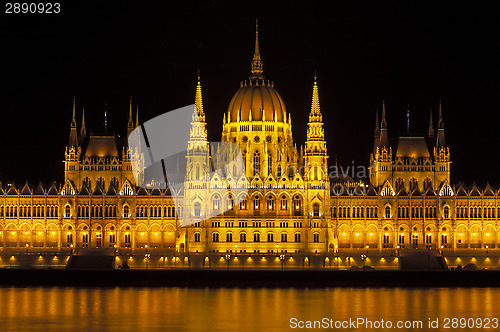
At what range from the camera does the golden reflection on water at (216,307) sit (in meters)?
128

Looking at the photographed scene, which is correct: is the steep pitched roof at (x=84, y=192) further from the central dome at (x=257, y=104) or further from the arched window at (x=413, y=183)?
the arched window at (x=413, y=183)

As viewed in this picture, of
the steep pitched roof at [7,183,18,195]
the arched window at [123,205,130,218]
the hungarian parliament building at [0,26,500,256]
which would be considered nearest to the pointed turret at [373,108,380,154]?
the hungarian parliament building at [0,26,500,256]

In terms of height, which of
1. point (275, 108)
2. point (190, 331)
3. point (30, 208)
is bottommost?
point (190, 331)

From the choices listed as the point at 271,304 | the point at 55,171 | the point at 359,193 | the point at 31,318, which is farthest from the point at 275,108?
the point at 31,318

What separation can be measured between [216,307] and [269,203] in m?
33.0

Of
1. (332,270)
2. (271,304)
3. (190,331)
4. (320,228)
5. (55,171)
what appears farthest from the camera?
(55,171)

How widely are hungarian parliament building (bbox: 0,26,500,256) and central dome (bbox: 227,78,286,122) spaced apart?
109mm

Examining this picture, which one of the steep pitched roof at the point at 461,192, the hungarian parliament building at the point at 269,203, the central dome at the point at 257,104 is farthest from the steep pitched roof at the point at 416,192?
the central dome at the point at 257,104

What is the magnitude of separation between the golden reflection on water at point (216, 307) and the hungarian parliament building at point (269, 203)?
19574mm

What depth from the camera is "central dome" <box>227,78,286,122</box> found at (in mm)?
176250

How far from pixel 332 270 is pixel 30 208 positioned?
37184 millimetres

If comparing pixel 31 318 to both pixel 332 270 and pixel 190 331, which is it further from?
pixel 332 270

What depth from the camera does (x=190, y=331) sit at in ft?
408

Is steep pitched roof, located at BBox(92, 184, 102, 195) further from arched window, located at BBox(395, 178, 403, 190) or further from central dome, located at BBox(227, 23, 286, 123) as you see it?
arched window, located at BBox(395, 178, 403, 190)
